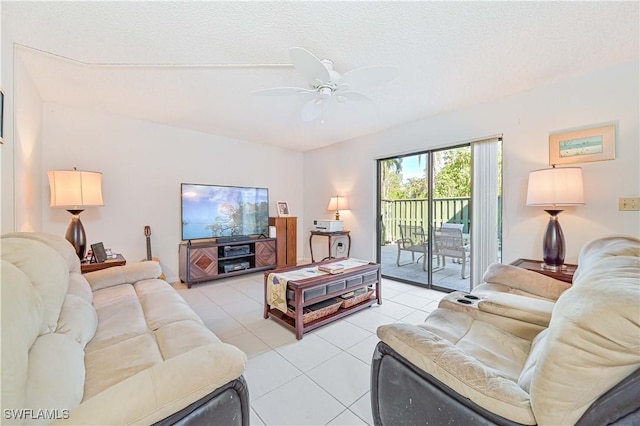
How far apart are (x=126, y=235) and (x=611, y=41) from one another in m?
5.28

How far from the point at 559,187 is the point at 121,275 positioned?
13.0 ft

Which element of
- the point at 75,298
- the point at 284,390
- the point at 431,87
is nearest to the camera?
the point at 75,298

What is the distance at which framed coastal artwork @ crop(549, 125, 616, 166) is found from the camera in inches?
89.1

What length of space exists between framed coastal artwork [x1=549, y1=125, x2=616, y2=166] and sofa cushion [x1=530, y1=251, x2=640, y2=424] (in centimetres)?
237

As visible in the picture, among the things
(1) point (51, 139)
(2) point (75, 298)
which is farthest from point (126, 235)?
(2) point (75, 298)

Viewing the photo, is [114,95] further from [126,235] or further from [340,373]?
[340,373]

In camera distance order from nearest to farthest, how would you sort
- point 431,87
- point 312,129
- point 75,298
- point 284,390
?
point 75,298 → point 284,390 → point 431,87 → point 312,129

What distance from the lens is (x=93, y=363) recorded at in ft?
3.81

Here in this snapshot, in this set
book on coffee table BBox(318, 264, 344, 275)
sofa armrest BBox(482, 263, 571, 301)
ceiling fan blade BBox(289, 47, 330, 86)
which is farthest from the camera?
book on coffee table BBox(318, 264, 344, 275)

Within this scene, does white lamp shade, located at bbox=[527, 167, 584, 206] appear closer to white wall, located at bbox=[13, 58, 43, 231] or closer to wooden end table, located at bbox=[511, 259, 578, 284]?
wooden end table, located at bbox=[511, 259, 578, 284]

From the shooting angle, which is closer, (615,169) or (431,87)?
(615,169)

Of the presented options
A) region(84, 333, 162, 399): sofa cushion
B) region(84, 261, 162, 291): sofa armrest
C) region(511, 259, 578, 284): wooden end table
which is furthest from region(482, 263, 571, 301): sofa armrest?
region(84, 261, 162, 291): sofa armrest

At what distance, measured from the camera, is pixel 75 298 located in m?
1.44

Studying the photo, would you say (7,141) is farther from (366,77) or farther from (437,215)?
(437,215)
